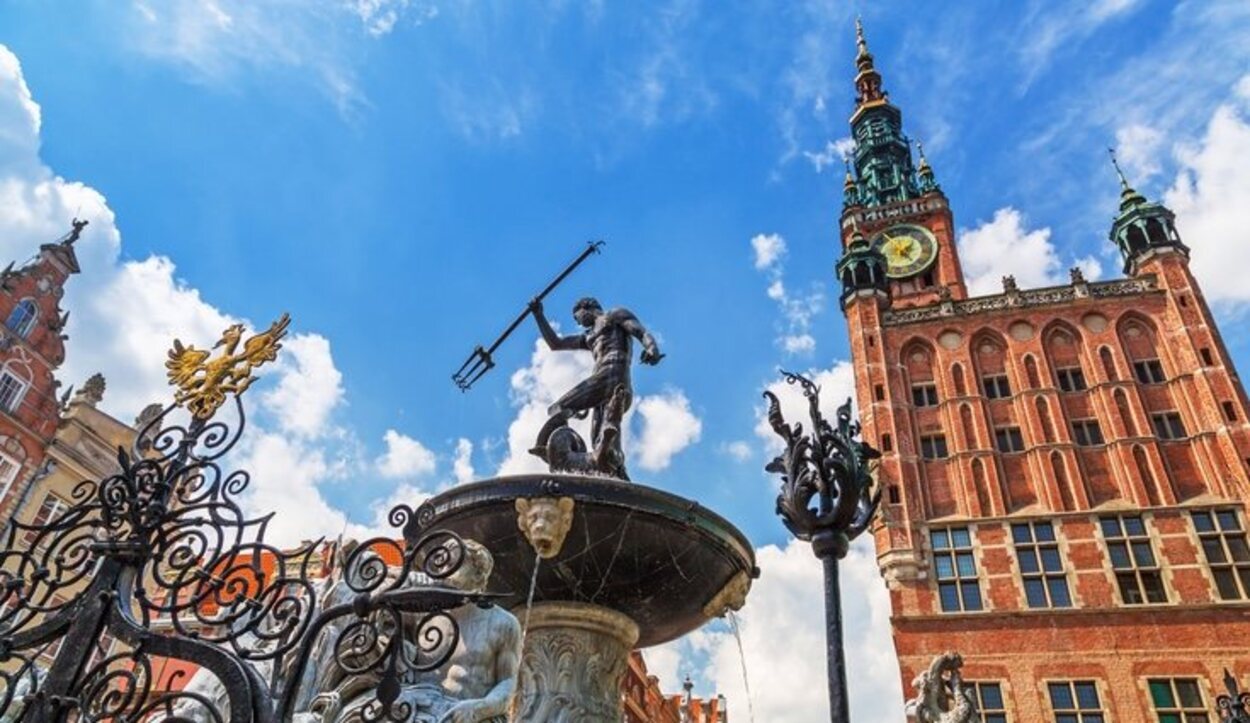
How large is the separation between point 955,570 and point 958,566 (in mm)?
168

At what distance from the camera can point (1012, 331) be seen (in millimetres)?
26797

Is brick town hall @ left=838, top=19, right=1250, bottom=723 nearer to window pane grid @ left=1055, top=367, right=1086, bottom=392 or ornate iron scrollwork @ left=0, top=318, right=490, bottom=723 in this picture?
window pane grid @ left=1055, top=367, right=1086, bottom=392

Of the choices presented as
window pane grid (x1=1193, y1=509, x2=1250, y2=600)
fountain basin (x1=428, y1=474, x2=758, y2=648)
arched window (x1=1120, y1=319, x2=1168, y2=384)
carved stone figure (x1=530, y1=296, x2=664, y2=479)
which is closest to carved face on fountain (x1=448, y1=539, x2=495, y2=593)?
fountain basin (x1=428, y1=474, x2=758, y2=648)

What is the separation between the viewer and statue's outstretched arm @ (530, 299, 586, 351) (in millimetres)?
6887

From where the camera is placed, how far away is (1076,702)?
19453 mm

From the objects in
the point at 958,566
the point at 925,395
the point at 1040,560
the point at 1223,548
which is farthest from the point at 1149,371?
the point at 958,566

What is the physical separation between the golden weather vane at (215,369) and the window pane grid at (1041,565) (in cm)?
2268

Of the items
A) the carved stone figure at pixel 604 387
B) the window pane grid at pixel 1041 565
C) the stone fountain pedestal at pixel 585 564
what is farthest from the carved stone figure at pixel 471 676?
the window pane grid at pixel 1041 565

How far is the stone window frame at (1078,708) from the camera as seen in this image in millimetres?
19250

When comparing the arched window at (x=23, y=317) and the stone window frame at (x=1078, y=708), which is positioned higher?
the arched window at (x=23, y=317)

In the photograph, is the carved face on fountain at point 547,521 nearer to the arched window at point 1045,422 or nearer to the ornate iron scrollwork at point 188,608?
the ornate iron scrollwork at point 188,608

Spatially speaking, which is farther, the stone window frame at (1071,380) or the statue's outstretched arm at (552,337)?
the stone window frame at (1071,380)

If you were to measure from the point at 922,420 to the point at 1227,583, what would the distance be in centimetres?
879

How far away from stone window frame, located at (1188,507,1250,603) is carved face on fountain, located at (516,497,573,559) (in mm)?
22495
